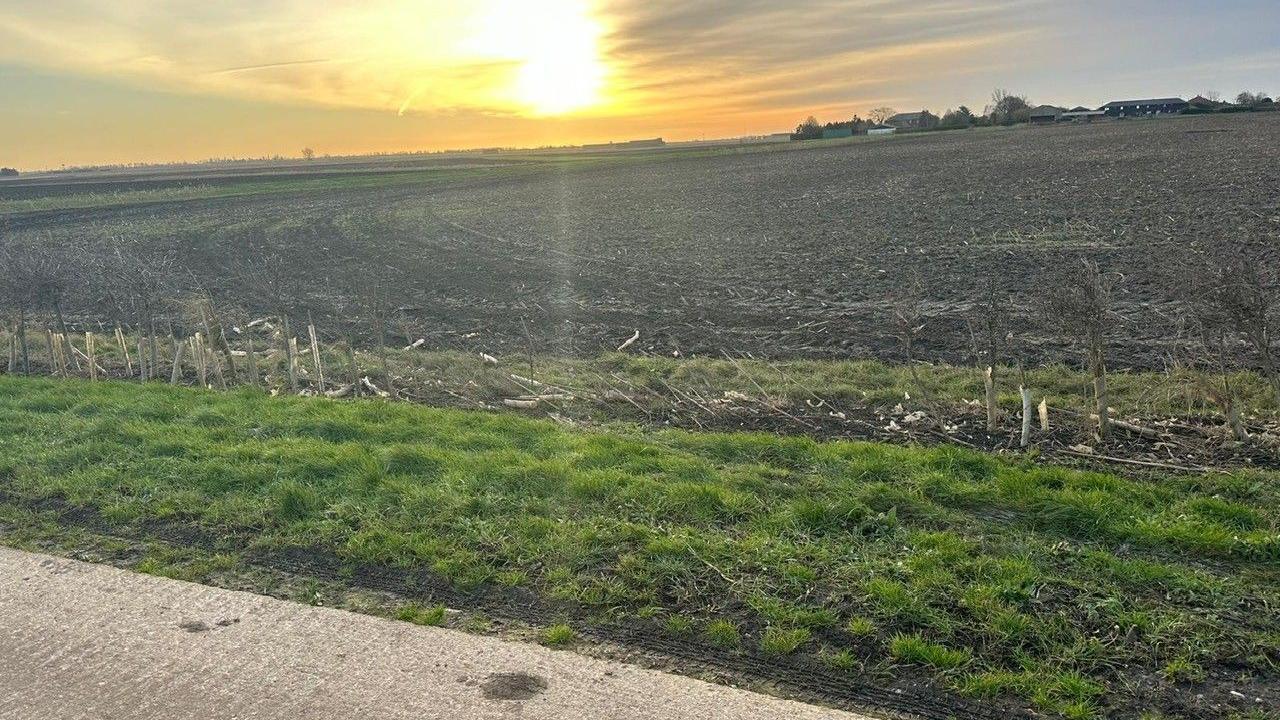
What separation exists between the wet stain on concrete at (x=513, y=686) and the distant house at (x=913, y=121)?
392ft

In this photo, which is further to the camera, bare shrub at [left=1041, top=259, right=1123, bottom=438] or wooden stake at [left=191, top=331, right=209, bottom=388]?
wooden stake at [left=191, top=331, right=209, bottom=388]

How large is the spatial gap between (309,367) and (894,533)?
9090 mm

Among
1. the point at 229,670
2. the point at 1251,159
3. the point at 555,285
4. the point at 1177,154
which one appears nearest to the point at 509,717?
the point at 229,670

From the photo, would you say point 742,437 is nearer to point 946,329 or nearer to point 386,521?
point 386,521

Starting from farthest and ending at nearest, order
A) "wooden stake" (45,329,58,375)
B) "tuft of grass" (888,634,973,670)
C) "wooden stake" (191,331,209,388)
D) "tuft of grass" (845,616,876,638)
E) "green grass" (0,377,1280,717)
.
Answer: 1. "wooden stake" (45,329,58,375)
2. "wooden stake" (191,331,209,388)
3. "tuft of grass" (845,616,876,638)
4. "green grass" (0,377,1280,717)
5. "tuft of grass" (888,634,973,670)

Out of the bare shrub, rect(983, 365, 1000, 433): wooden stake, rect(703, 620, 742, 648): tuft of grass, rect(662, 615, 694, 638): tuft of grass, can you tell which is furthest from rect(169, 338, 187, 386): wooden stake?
the bare shrub

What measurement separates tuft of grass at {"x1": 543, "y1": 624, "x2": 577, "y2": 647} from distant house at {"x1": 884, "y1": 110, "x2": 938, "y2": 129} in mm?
119015

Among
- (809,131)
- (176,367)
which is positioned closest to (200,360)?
(176,367)

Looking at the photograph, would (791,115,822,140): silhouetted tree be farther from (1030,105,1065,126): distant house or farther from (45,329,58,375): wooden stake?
(45,329,58,375): wooden stake

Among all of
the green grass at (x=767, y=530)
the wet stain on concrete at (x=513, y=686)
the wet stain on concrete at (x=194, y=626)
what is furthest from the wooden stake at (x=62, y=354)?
the wet stain on concrete at (x=513, y=686)

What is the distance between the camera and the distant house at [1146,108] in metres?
108

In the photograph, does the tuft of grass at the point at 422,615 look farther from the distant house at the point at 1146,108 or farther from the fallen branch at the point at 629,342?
the distant house at the point at 1146,108

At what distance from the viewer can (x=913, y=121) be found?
120 m

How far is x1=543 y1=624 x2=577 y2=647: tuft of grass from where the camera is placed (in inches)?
174
